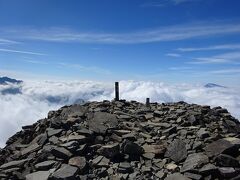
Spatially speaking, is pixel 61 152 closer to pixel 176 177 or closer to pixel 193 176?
pixel 176 177

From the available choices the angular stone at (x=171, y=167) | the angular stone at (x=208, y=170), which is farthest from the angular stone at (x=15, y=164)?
the angular stone at (x=208, y=170)

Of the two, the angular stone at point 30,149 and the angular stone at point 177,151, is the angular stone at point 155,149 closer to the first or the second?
the angular stone at point 177,151

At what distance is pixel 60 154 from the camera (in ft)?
66.0

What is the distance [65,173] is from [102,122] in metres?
7.94

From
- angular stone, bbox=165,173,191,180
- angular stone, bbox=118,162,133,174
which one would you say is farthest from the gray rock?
angular stone, bbox=118,162,133,174

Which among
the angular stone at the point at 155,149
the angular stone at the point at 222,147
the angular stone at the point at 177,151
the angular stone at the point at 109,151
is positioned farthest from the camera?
the angular stone at the point at 155,149

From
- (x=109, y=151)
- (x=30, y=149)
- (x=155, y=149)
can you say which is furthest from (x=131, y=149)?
(x=30, y=149)

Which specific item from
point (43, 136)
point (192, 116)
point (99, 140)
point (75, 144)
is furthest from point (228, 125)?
point (43, 136)

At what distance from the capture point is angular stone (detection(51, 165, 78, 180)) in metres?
17.5

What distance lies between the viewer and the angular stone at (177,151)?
19812 millimetres

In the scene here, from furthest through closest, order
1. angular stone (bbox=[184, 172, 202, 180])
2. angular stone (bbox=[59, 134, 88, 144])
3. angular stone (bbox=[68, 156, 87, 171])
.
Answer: angular stone (bbox=[59, 134, 88, 144]) < angular stone (bbox=[68, 156, 87, 171]) < angular stone (bbox=[184, 172, 202, 180])

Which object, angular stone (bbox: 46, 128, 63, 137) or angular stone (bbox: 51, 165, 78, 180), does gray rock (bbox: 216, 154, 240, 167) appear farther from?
angular stone (bbox: 46, 128, 63, 137)

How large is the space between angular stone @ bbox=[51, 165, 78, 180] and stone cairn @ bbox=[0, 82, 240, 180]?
5cm

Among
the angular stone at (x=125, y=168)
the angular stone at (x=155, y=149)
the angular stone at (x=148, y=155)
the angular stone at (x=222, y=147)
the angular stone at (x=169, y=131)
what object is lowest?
the angular stone at (x=125, y=168)
